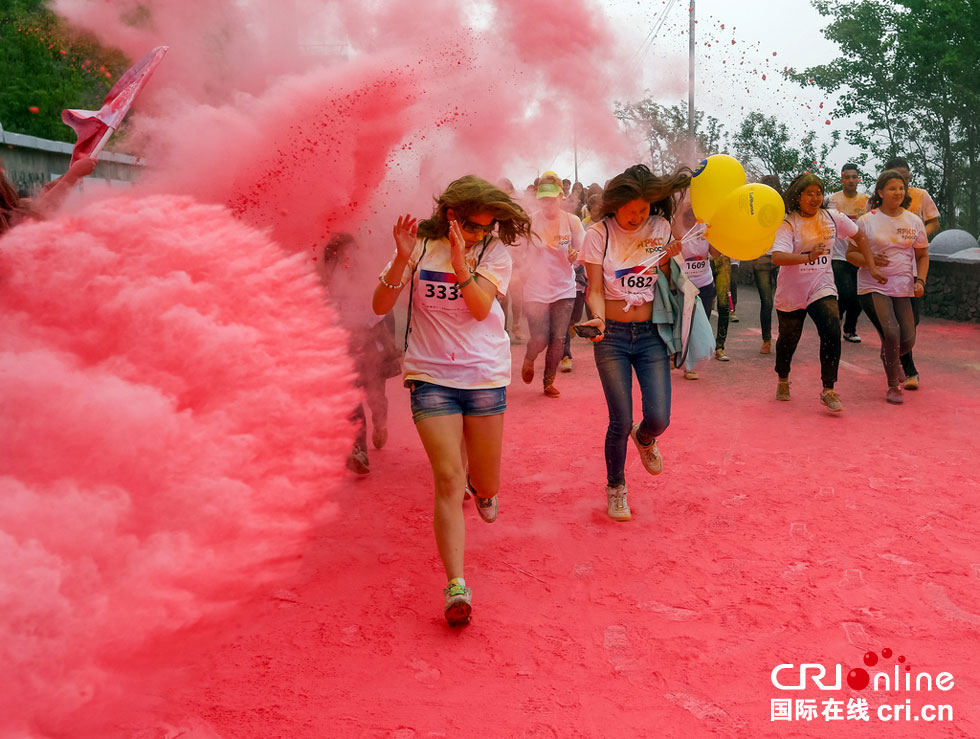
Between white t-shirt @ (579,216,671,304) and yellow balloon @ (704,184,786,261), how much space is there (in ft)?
1.50

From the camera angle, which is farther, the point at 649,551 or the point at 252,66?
A: the point at 252,66

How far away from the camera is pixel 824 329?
7262 mm

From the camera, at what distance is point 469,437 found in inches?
161

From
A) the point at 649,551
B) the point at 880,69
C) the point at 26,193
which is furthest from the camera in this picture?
the point at 880,69

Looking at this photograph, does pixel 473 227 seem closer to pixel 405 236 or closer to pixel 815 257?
pixel 405 236

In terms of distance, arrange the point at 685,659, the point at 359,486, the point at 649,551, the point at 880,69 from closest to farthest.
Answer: the point at 685,659, the point at 649,551, the point at 359,486, the point at 880,69

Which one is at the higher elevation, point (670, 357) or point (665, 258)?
point (665, 258)

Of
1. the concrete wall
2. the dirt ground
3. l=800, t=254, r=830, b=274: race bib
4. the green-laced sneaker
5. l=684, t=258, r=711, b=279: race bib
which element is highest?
the concrete wall

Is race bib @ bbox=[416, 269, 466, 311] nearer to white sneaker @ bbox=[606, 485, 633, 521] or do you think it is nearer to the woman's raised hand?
the woman's raised hand

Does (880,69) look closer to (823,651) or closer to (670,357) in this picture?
(670,357)

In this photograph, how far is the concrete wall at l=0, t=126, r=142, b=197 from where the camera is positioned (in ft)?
28.5

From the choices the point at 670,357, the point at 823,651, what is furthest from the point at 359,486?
the point at 823,651

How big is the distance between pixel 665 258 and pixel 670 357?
61 cm

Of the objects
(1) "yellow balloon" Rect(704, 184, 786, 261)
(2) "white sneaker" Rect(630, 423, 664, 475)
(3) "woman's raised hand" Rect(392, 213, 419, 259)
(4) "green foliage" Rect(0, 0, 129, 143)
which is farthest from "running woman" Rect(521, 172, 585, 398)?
(4) "green foliage" Rect(0, 0, 129, 143)
